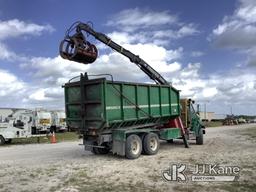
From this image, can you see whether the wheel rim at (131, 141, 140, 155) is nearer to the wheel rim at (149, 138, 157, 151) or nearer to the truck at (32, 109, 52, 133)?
the wheel rim at (149, 138, 157, 151)

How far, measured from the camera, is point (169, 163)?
14.0 meters

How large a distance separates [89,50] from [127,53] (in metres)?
3.75

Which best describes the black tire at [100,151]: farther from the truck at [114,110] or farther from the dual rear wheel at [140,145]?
the dual rear wheel at [140,145]

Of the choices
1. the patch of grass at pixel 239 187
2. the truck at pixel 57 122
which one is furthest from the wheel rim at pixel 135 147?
the truck at pixel 57 122

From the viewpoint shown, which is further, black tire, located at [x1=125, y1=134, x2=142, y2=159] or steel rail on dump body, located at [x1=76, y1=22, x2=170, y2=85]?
steel rail on dump body, located at [x1=76, y1=22, x2=170, y2=85]

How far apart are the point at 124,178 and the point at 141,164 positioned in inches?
112

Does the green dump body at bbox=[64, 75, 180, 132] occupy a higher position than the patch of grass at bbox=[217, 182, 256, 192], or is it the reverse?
the green dump body at bbox=[64, 75, 180, 132]

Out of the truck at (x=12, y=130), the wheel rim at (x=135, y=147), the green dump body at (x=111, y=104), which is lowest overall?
the wheel rim at (x=135, y=147)

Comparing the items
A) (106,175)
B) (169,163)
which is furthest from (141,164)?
(106,175)

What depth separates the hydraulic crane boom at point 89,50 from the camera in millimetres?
17219

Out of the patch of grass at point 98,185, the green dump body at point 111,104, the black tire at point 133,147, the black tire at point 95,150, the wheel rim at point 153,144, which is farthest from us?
the black tire at point 95,150

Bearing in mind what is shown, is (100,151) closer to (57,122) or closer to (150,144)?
(150,144)

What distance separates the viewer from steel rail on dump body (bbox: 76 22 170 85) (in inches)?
743

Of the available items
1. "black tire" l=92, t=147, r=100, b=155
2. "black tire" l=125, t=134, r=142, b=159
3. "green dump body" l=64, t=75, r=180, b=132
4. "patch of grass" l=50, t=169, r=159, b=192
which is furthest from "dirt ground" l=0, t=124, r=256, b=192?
"green dump body" l=64, t=75, r=180, b=132
